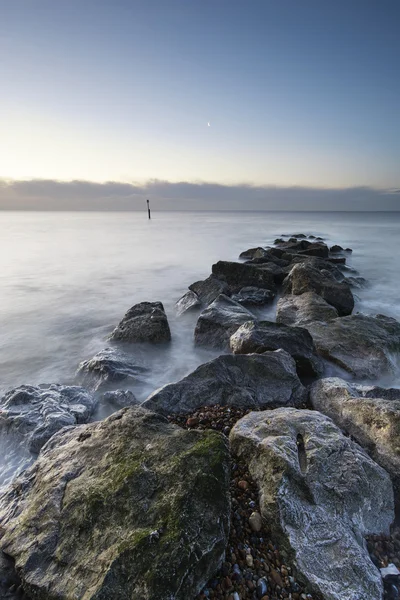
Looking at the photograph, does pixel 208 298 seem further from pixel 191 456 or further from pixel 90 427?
pixel 191 456

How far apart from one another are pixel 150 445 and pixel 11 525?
46.4 inches

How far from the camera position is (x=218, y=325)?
724 cm

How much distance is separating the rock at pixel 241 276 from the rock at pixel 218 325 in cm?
346

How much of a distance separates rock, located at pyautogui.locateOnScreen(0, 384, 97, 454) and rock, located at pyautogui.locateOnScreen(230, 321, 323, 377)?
2579 millimetres

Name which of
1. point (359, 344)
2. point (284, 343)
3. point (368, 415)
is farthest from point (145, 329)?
point (368, 415)

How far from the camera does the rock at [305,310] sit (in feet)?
25.2

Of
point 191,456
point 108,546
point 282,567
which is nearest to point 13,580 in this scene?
point 108,546

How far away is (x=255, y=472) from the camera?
303 cm

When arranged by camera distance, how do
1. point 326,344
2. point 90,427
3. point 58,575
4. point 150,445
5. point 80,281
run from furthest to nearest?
point 80,281, point 326,344, point 90,427, point 150,445, point 58,575

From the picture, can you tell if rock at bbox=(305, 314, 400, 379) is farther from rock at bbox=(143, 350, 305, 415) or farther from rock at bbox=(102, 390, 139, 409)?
rock at bbox=(102, 390, 139, 409)

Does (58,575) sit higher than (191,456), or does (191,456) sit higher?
(191,456)

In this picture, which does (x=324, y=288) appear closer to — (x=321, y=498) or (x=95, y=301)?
(x=321, y=498)

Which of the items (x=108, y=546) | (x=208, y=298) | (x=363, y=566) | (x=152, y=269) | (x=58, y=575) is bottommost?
(x=152, y=269)

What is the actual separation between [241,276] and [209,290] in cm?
170
